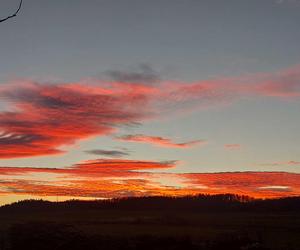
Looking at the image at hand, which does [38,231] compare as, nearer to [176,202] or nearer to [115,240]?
[115,240]

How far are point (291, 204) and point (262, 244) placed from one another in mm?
88415

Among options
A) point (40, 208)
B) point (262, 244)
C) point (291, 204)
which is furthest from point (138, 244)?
point (40, 208)

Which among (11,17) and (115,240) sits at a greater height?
(11,17)

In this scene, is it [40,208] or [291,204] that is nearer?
[291,204]

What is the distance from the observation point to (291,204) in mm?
→ 128625

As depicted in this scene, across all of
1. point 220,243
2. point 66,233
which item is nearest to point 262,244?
point 220,243

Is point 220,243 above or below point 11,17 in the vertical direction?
below

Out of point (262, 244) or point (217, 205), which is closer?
point (262, 244)

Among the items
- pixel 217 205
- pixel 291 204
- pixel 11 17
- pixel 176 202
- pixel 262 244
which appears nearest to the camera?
pixel 11 17

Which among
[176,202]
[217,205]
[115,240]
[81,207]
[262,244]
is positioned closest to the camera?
[262,244]

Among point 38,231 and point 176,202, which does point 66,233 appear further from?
point 176,202

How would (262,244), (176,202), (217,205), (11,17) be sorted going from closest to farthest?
1. (11,17)
2. (262,244)
3. (217,205)
4. (176,202)

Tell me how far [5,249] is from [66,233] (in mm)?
5815

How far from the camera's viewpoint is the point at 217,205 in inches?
5635
